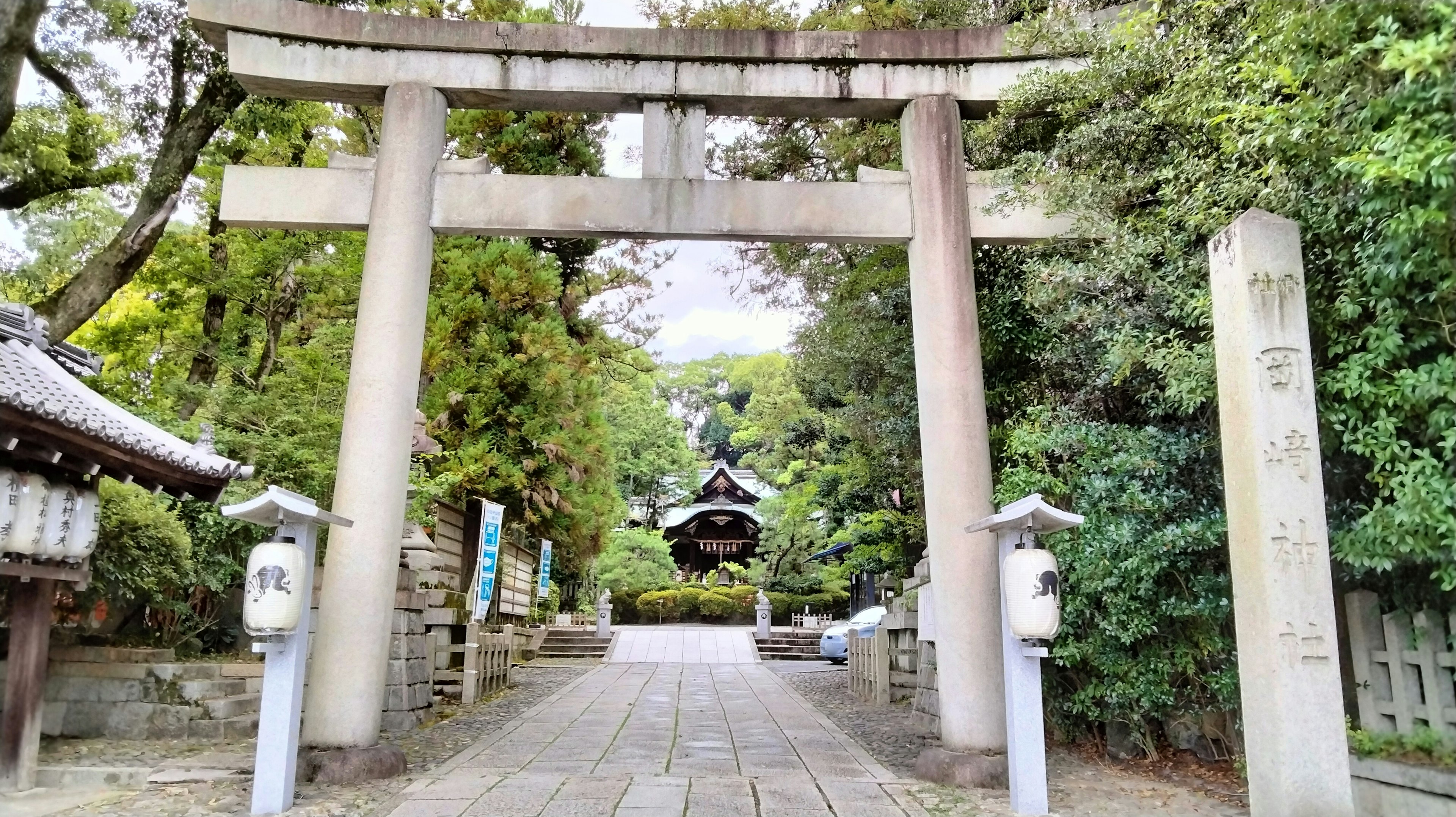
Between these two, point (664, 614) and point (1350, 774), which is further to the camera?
point (664, 614)

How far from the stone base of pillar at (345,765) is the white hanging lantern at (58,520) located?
7.15 feet

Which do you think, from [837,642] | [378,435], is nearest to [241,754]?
[378,435]

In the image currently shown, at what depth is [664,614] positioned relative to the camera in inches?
1145

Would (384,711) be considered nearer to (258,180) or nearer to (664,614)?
(258,180)

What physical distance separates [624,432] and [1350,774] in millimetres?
27979

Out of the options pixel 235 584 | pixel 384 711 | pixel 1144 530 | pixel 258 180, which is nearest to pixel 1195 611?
pixel 1144 530

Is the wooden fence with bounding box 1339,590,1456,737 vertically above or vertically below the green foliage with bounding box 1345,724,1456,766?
above

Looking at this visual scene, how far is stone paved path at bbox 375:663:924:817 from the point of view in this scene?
210 inches

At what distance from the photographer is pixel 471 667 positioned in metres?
10.7

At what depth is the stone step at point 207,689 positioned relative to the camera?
7.78 meters

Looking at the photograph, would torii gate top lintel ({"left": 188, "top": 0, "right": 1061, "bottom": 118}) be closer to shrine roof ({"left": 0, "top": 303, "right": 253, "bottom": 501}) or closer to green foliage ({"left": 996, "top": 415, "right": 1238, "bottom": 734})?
shrine roof ({"left": 0, "top": 303, "right": 253, "bottom": 501})

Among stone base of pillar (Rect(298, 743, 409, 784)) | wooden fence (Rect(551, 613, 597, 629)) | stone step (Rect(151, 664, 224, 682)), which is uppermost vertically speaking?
stone step (Rect(151, 664, 224, 682))

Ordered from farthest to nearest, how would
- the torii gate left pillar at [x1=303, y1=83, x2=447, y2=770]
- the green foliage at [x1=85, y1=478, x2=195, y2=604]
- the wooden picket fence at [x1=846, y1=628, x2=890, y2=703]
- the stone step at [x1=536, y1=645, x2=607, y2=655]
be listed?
the stone step at [x1=536, y1=645, x2=607, y2=655]
the wooden picket fence at [x1=846, y1=628, x2=890, y2=703]
the green foliage at [x1=85, y1=478, x2=195, y2=604]
the torii gate left pillar at [x1=303, y1=83, x2=447, y2=770]

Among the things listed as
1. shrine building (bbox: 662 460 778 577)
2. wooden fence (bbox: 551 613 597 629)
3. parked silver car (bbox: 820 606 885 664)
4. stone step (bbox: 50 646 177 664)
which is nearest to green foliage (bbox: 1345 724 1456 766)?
stone step (bbox: 50 646 177 664)
